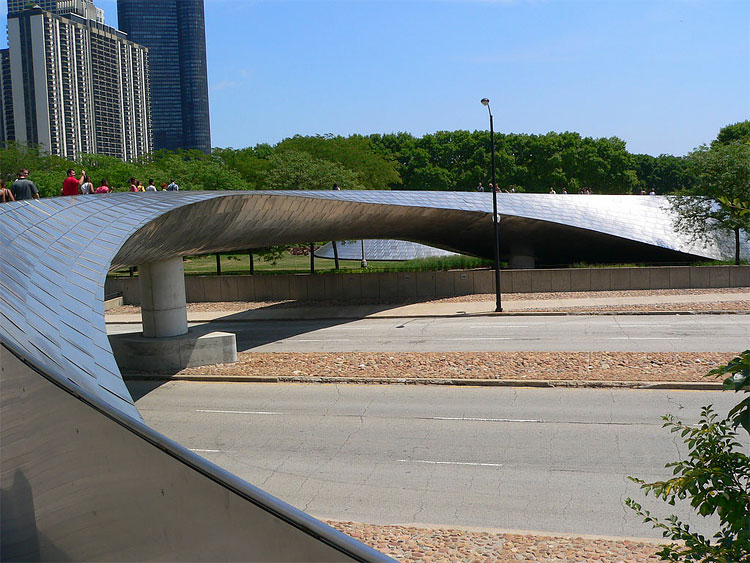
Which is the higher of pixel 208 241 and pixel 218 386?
pixel 208 241

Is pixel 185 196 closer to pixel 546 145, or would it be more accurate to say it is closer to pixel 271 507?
pixel 271 507

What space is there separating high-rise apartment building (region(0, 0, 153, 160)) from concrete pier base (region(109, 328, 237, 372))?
5400 inches

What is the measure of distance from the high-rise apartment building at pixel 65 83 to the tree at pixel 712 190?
440 ft

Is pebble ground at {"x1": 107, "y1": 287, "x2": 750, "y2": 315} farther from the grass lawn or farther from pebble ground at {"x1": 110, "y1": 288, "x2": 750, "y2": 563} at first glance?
pebble ground at {"x1": 110, "y1": 288, "x2": 750, "y2": 563}

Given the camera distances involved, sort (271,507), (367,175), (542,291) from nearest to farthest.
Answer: (271,507)
(542,291)
(367,175)

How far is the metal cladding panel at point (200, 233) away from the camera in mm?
5223

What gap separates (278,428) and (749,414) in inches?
427

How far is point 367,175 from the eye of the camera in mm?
66000

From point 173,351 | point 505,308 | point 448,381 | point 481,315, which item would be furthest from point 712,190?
point 173,351

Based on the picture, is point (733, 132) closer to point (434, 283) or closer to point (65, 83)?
point (434, 283)

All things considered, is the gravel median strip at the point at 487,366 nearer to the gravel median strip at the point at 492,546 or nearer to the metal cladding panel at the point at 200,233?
the metal cladding panel at the point at 200,233

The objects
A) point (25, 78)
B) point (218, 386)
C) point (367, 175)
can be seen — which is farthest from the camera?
point (25, 78)

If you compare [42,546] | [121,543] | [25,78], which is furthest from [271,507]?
[25,78]

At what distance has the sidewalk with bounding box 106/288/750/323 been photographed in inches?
1057
